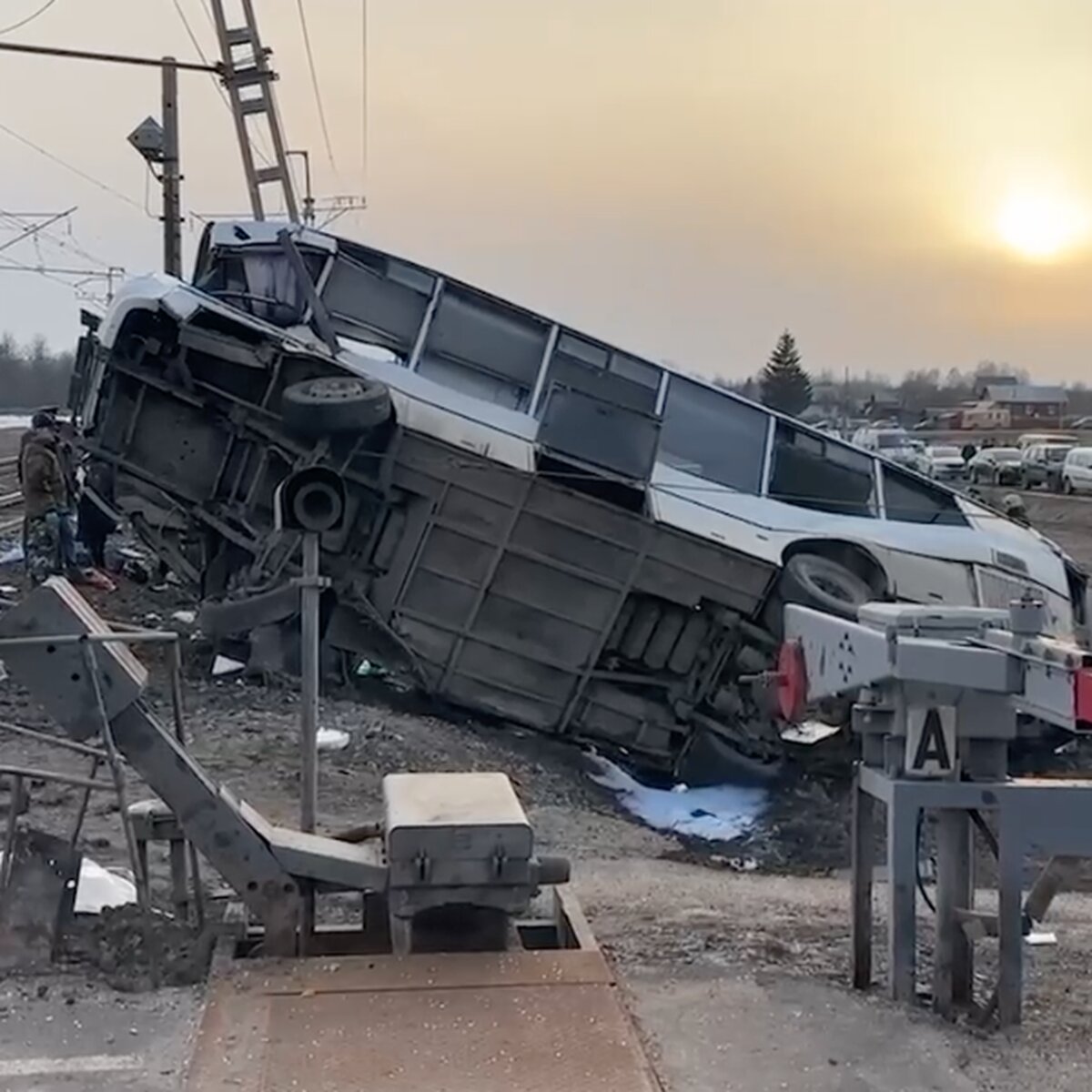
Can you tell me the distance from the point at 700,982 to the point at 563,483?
6264mm

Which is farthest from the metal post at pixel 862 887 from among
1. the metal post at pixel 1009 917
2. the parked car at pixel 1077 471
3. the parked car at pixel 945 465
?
the parked car at pixel 1077 471

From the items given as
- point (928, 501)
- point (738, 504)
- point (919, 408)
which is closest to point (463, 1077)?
point (738, 504)

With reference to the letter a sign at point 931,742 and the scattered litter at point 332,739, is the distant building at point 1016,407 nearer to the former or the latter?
the scattered litter at point 332,739

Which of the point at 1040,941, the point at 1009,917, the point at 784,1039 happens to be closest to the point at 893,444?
the point at 1040,941

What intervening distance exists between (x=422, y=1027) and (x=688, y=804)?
6940 millimetres

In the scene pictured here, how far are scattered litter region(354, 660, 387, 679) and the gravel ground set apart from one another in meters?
0.13

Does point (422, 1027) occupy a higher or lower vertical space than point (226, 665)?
higher

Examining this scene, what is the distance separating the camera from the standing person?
15484mm

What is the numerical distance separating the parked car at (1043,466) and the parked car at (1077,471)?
114 centimetres

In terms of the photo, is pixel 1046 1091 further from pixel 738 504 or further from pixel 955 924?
pixel 738 504

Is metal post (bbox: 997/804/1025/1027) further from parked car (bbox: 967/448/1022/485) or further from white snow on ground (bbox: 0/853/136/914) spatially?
parked car (bbox: 967/448/1022/485)

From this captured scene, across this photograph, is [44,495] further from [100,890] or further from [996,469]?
[996,469]

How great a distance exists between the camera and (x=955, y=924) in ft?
15.1

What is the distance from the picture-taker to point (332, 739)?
9969 millimetres
